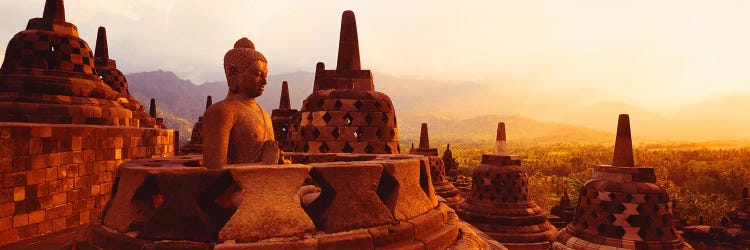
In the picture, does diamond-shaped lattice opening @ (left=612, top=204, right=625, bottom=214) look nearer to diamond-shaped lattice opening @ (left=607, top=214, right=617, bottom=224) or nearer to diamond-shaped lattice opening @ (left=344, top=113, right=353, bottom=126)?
diamond-shaped lattice opening @ (left=607, top=214, right=617, bottom=224)

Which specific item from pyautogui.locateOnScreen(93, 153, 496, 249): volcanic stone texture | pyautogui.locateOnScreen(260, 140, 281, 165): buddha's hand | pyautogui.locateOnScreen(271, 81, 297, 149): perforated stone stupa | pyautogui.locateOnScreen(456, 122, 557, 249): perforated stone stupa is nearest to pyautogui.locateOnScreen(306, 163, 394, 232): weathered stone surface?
pyautogui.locateOnScreen(93, 153, 496, 249): volcanic stone texture

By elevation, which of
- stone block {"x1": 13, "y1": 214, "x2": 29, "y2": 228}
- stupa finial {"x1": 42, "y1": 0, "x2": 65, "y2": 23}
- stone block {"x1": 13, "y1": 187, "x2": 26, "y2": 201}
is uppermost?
stupa finial {"x1": 42, "y1": 0, "x2": 65, "y2": 23}

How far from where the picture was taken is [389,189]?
3545 millimetres

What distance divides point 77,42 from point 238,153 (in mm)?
10423

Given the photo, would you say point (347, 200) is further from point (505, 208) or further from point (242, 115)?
point (505, 208)

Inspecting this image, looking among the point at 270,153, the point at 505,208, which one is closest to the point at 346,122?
the point at 270,153

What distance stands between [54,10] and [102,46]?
282 inches

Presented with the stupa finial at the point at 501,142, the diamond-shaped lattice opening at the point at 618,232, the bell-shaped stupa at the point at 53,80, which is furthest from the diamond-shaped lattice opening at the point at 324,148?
the stupa finial at the point at 501,142

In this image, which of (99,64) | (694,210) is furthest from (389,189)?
(694,210)

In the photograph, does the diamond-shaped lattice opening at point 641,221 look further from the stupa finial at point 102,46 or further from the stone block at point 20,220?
the stupa finial at point 102,46

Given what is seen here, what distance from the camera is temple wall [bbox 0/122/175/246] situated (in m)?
6.50

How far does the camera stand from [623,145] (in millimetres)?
10805

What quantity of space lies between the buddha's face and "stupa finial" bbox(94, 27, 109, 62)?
17.4 metres

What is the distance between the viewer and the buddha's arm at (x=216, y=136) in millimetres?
3266
